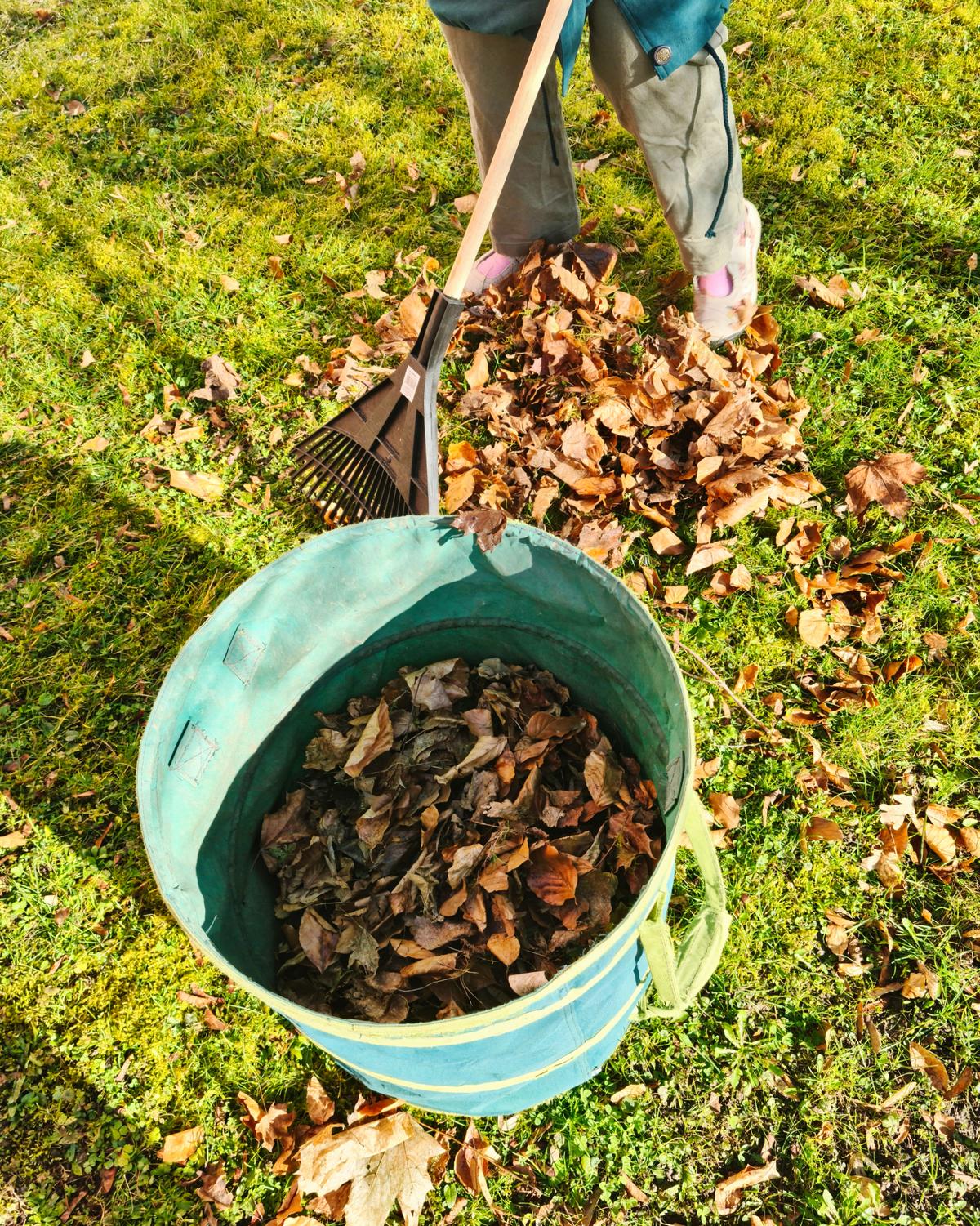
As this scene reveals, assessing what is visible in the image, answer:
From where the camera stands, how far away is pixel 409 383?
2254mm

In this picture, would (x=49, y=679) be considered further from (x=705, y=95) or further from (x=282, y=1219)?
(x=705, y=95)

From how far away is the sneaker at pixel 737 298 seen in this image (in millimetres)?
2918

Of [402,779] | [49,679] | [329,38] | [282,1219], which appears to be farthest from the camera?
[329,38]

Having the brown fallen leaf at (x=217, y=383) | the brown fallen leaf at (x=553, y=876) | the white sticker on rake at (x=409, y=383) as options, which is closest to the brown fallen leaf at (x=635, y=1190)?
the brown fallen leaf at (x=553, y=876)

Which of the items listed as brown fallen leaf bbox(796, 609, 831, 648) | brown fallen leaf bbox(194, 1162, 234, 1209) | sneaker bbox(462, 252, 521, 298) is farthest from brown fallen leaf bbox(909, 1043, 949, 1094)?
sneaker bbox(462, 252, 521, 298)

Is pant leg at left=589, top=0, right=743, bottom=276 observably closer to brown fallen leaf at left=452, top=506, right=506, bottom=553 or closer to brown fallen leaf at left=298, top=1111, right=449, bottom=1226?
brown fallen leaf at left=452, top=506, right=506, bottom=553

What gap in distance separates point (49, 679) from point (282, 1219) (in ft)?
5.89

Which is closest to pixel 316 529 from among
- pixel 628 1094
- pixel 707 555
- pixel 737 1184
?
pixel 707 555

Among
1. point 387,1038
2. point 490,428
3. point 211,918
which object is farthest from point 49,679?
point 387,1038

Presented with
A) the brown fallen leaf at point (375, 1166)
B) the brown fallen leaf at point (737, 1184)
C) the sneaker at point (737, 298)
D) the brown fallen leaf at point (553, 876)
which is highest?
the sneaker at point (737, 298)

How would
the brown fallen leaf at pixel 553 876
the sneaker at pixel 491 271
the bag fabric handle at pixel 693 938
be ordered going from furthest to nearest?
1. the sneaker at pixel 491 271
2. the brown fallen leaf at pixel 553 876
3. the bag fabric handle at pixel 693 938

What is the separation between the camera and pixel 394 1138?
1996mm

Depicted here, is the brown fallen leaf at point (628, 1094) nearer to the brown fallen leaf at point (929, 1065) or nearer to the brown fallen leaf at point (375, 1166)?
the brown fallen leaf at point (375, 1166)

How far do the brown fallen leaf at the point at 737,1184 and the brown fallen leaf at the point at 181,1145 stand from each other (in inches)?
51.7
